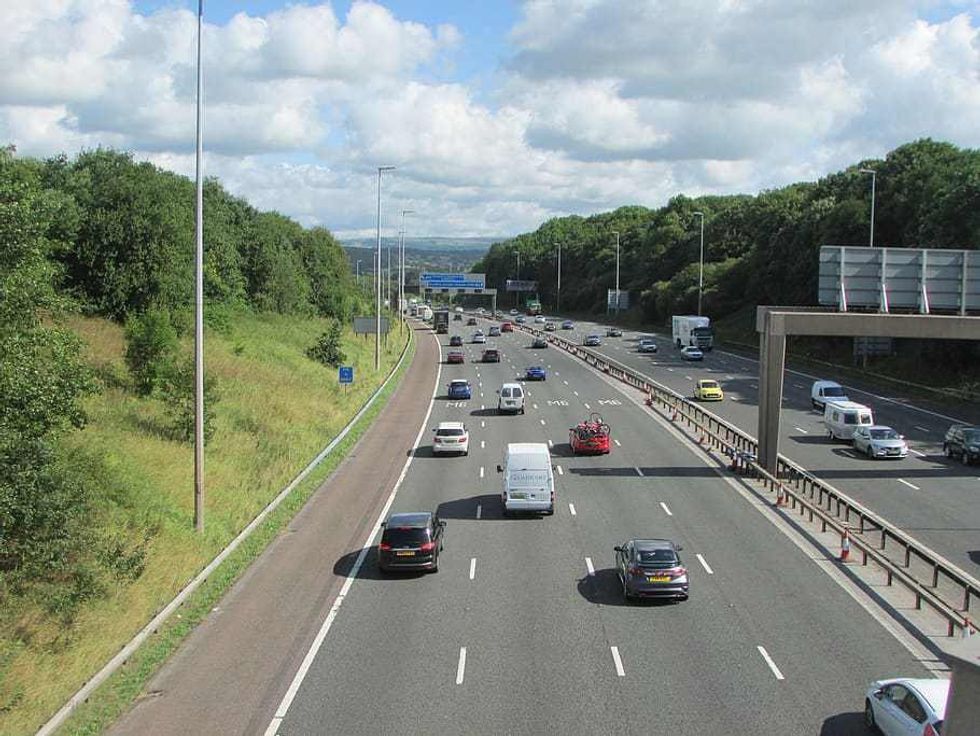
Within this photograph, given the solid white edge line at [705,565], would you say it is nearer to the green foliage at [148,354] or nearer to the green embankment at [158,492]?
the green embankment at [158,492]

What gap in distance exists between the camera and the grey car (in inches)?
912

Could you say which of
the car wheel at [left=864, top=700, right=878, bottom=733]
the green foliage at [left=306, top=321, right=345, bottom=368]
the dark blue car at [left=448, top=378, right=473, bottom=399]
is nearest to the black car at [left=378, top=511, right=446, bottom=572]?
the car wheel at [left=864, top=700, right=878, bottom=733]

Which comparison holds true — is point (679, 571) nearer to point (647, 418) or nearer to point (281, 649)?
point (281, 649)

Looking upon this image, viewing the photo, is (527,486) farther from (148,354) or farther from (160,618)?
(148,354)

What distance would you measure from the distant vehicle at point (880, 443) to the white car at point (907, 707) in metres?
29.1

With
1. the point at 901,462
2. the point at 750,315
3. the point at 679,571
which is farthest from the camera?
the point at 750,315

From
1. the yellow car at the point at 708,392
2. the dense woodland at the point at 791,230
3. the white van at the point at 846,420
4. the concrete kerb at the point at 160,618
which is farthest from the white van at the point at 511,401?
the dense woodland at the point at 791,230

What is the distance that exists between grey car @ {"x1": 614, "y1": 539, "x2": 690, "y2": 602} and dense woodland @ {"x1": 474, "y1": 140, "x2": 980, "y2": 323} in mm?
42419

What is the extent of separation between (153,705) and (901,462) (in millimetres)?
34404

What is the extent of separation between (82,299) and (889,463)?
1593 inches

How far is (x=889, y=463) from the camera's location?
42719 millimetres

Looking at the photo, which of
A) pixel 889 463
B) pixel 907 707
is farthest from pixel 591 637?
pixel 889 463

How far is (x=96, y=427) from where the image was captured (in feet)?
118

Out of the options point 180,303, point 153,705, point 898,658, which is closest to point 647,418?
point 180,303
